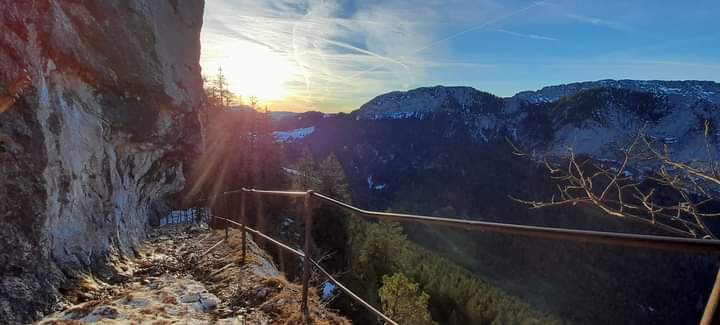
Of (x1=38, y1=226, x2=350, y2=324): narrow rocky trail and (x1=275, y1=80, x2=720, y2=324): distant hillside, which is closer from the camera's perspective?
(x1=38, y1=226, x2=350, y2=324): narrow rocky trail

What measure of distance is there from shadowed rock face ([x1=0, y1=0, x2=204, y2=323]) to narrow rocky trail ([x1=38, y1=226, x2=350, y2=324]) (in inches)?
13.2

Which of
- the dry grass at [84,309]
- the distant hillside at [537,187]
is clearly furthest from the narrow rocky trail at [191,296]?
the distant hillside at [537,187]

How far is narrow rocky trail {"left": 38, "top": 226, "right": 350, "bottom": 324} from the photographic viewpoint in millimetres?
3369

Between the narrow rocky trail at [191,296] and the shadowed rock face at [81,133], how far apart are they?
0.34m

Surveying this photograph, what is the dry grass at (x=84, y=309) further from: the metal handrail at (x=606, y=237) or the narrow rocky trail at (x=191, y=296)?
the metal handrail at (x=606, y=237)

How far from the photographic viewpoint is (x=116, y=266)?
4.93 m

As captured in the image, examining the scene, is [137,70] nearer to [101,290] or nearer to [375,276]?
[101,290]

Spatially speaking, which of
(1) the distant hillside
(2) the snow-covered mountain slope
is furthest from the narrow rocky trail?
(2) the snow-covered mountain slope

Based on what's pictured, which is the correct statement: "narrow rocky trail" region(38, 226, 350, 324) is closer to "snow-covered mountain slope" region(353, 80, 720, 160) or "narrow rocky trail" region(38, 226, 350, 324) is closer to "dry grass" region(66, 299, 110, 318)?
"dry grass" region(66, 299, 110, 318)

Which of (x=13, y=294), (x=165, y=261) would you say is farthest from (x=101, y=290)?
(x=165, y=261)

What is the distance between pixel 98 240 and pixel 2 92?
2209 millimetres

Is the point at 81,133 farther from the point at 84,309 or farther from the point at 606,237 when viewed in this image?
the point at 606,237

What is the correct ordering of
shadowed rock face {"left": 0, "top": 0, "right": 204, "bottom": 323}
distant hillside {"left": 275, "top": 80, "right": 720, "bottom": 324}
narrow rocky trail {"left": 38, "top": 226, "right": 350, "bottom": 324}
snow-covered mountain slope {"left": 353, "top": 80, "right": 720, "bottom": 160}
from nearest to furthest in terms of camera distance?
shadowed rock face {"left": 0, "top": 0, "right": 204, "bottom": 323} < narrow rocky trail {"left": 38, "top": 226, "right": 350, "bottom": 324} < distant hillside {"left": 275, "top": 80, "right": 720, "bottom": 324} < snow-covered mountain slope {"left": 353, "top": 80, "right": 720, "bottom": 160}

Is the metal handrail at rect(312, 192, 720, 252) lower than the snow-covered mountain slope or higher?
lower
